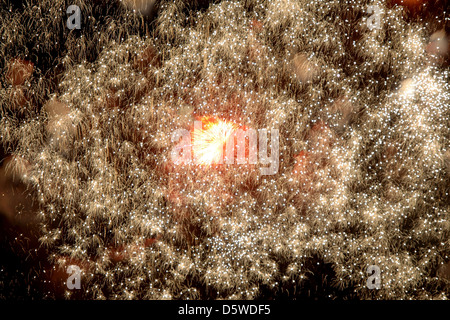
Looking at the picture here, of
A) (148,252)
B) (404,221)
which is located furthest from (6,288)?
(404,221)

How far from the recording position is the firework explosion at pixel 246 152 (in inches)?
92.2

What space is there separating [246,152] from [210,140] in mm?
280

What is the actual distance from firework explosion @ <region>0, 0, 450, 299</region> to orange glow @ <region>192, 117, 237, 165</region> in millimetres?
10

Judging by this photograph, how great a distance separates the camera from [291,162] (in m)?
2.37

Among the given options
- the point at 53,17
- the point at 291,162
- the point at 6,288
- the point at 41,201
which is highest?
the point at 53,17

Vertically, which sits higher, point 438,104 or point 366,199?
point 438,104

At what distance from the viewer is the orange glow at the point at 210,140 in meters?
2.36

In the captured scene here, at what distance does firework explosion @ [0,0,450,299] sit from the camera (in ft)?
7.68

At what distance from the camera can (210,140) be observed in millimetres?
2371

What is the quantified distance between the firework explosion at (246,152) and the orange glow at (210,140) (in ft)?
0.03

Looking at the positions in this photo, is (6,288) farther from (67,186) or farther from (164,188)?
(164,188)

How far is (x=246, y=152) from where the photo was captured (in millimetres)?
2359

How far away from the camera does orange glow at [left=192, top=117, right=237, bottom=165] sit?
236cm

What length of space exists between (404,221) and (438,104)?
0.88 meters
